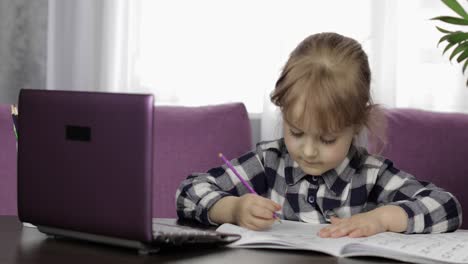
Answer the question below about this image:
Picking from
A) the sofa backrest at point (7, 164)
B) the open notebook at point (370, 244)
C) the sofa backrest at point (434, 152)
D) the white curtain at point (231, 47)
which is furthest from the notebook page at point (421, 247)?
the white curtain at point (231, 47)

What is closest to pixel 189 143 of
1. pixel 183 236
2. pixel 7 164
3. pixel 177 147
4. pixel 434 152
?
pixel 177 147

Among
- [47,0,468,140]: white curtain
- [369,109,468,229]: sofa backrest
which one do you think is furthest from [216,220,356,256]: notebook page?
[47,0,468,140]: white curtain

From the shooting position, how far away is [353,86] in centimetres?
158

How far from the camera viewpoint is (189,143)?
2150 mm

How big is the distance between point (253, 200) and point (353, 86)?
34 centimetres

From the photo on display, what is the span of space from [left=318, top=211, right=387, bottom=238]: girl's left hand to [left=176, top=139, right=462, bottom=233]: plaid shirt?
209 millimetres

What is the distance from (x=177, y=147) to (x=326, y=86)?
2.33 feet

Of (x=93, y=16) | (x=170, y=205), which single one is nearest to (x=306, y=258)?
(x=170, y=205)

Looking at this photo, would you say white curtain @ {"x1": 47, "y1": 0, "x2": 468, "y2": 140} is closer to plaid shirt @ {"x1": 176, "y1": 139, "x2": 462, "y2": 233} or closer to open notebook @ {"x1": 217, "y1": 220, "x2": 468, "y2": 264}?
plaid shirt @ {"x1": 176, "y1": 139, "x2": 462, "y2": 233}

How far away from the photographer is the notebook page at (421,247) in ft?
3.67

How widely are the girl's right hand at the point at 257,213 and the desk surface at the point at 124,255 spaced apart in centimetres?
17

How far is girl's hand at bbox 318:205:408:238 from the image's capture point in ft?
4.25

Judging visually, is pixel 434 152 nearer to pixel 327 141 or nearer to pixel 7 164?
pixel 327 141

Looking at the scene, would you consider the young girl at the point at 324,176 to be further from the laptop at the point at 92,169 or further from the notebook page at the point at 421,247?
Answer: the laptop at the point at 92,169
